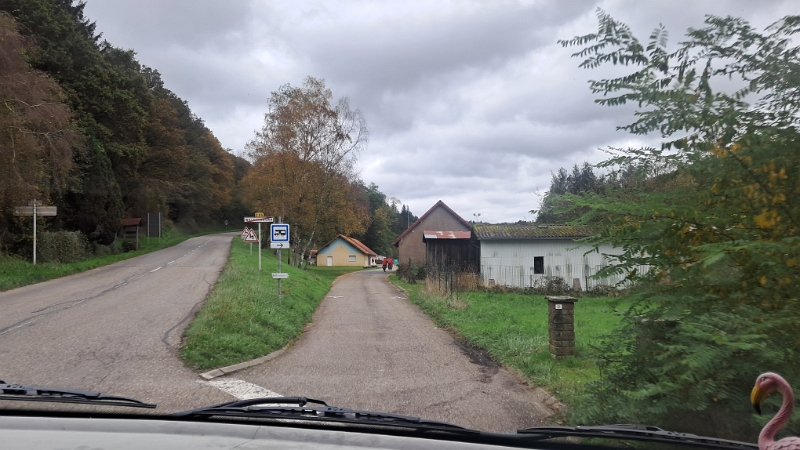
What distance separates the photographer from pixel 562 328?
8.82 m

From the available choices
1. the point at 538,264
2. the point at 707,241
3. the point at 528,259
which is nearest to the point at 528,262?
the point at 528,259

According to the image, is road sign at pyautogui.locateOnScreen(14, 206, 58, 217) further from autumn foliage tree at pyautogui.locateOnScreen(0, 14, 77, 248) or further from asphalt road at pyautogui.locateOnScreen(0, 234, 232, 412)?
asphalt road at pyautogui.locateOnScreen(0, 234, 232, 412)

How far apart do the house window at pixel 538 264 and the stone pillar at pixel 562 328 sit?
65.7 feet

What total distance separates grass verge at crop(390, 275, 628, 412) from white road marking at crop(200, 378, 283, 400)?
355 centimetres

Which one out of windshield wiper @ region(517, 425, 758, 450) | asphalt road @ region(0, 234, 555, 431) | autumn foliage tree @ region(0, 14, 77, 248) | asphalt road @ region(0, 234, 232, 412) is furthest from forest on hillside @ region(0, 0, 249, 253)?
windshield wiper @ region(517, 425, 758, 450)

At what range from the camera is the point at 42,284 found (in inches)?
762

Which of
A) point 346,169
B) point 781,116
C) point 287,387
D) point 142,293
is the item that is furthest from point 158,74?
point 781,116

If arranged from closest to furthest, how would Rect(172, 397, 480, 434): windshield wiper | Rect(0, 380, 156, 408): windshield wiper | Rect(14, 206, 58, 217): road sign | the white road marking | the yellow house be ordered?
Rect(172, 397, 480, 434): windshield wiper → Rect(0, 380, 156, 408): windshield wiper → the white road marking → Rect(14, 206, 58, 217): road sign → the yellow house

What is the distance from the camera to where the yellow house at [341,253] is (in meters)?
75.4

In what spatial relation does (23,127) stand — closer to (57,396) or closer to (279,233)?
(279,233)

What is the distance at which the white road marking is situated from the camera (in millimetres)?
6624

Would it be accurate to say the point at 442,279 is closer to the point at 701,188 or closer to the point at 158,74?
the point at 701,188

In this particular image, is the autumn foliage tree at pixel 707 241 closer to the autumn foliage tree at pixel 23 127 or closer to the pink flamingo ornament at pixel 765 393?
the pink flamingo ornament at pixel 765 393

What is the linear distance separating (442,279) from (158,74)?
4664 cm
